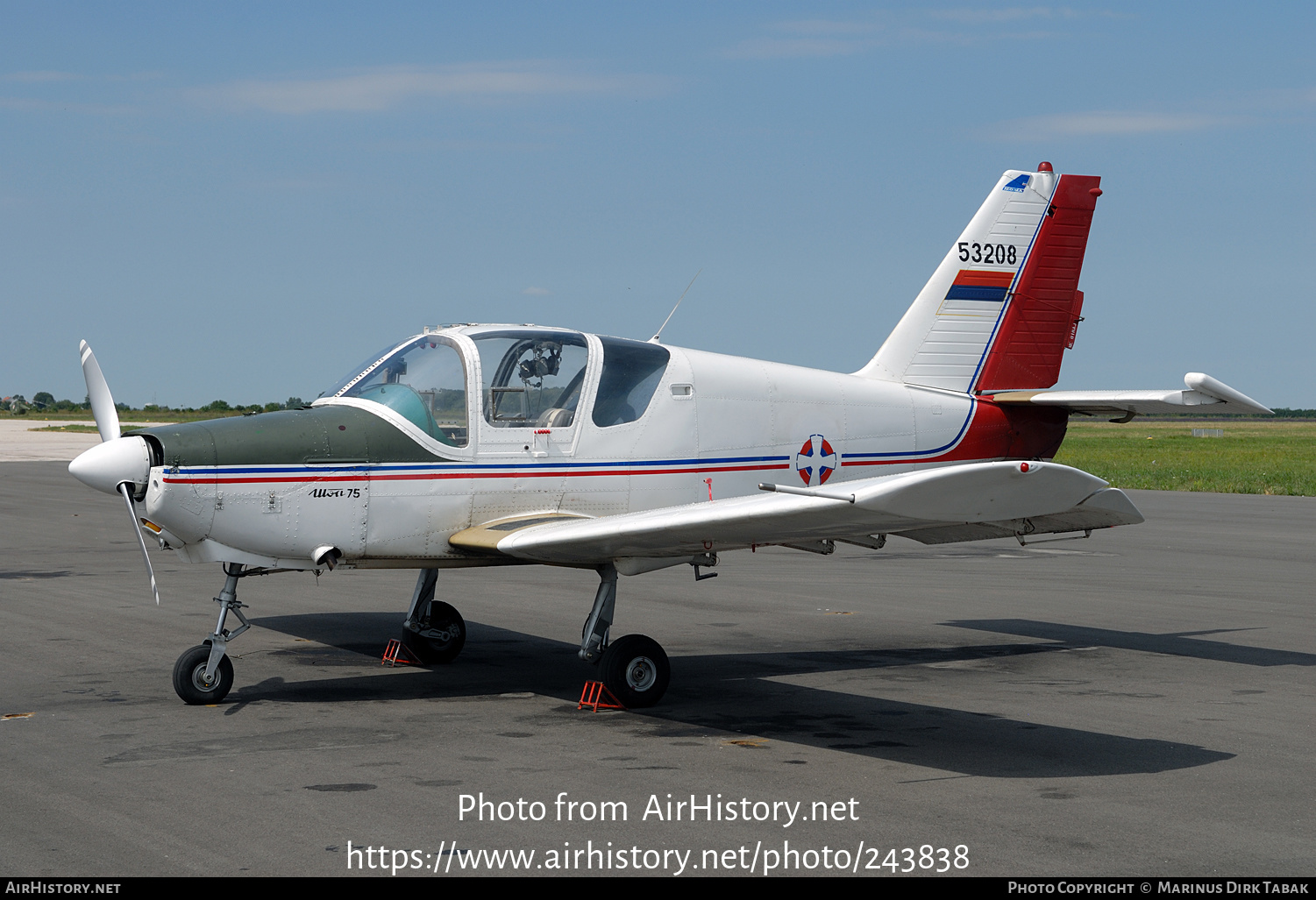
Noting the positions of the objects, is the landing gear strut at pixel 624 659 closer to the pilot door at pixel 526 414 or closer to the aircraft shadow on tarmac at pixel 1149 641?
the pilot door at pixel 526 414

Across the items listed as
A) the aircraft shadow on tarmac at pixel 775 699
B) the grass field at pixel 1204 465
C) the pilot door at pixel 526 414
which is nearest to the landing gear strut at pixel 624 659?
the aircraft shadow on tarmac at pixel 775 699

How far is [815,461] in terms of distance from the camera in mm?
9531

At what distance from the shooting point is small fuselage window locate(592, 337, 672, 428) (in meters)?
8.85

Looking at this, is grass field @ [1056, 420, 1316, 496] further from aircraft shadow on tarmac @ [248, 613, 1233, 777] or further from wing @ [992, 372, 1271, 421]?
aircraft shadow on tarmac @ [248, 613, 1233, 777]

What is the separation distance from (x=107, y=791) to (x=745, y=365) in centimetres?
528

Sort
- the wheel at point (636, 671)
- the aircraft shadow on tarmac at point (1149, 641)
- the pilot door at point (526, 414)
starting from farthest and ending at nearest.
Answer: the aircraft shadow on tarmac at point (1149, 641)
the pilot door at point (526, 414)
the wheel at point (636, 671)

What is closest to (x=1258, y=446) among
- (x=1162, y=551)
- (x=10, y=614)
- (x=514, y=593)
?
(x=1162, y=551)

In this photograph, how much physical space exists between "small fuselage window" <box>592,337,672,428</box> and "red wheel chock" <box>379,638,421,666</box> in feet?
8.16

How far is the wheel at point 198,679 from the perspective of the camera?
26.0 ft

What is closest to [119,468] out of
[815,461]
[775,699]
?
[775,699]

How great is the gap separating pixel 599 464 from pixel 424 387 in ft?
4.25

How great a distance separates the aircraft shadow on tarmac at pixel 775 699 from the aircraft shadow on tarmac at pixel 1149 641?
583 mm

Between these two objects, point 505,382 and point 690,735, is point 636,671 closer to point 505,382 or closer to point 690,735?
point 690,735

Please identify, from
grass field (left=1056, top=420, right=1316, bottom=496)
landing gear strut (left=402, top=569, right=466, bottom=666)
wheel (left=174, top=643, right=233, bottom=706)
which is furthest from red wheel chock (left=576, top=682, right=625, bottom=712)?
grass field (left=1056, top=420, right=1316, bottom=496)
